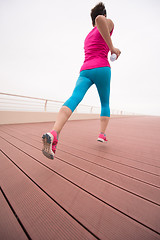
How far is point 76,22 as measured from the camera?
29.5 metres

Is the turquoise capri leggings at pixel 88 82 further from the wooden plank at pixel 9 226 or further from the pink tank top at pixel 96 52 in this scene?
the wooden plank at pixel 9 226

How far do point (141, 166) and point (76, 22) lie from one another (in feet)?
129

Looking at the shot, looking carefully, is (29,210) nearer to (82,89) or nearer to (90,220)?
(90,220)

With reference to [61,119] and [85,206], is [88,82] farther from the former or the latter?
[85,206]

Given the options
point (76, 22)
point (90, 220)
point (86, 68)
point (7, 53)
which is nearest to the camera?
point (90, 220)

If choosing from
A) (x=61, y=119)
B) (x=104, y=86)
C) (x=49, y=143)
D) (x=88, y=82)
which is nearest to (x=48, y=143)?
(x=49, y=143)

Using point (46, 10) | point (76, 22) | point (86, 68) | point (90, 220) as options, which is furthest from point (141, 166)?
point (76, 22)

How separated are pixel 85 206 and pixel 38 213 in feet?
0.55

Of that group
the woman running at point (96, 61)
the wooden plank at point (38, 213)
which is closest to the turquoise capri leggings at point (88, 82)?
the woman running at point (96, 61)

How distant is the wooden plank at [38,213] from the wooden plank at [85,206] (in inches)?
1.2

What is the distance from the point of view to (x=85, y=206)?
0.41 metres

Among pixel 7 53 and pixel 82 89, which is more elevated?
pixel 7 53

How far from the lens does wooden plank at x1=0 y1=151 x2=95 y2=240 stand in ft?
1.04

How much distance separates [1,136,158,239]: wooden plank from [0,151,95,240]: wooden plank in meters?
0.03
